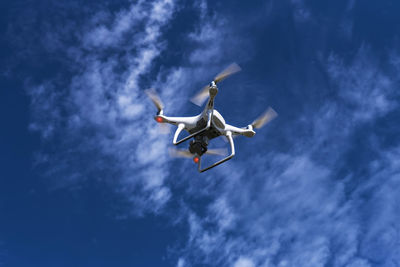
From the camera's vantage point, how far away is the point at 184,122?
36500mm

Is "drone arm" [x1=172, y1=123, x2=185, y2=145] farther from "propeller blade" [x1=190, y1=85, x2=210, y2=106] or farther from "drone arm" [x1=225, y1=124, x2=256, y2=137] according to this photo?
"drone arm" [x1=225, y1=124, x2=256, y2=137]

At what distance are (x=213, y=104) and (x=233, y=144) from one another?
14.5 feet

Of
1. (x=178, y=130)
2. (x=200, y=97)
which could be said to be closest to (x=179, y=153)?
(x=178, y=130)

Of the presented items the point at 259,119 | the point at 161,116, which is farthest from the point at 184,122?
the point at 259,119

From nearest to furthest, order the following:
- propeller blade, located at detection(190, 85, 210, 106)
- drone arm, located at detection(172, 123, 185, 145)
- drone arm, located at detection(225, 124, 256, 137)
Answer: drone arm, located at detection(172, 123, 185, 145)
propeller blade, located at detection(190, 85, 210, 106)
drone arm, located at detection(225, 124, 256, 137)

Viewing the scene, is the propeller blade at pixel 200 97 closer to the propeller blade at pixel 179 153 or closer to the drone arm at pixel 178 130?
the drone arm at pixel 178 130

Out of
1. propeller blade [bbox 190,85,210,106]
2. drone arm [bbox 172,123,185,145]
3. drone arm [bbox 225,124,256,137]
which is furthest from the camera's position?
drone arm [bbox 225,124,256,137]

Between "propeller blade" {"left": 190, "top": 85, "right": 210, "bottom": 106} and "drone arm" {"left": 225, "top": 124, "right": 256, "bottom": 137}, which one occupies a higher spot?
"propeller blade" {"left": 190, "top": 85, "right": 210, "bottom": 106}

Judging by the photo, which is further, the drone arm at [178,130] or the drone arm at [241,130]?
the drone arm at [241,130]

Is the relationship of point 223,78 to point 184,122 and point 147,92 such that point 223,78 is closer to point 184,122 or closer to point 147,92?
point 184,122

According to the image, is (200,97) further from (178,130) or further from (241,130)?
(241,130)

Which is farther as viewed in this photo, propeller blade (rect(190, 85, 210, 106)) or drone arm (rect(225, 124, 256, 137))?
drone arm (rect(225, 124, 256, 137))

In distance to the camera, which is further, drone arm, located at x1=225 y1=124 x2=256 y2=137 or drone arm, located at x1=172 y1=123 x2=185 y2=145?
drone arm, located at x1=225 y1=124 x2=256 y2=137

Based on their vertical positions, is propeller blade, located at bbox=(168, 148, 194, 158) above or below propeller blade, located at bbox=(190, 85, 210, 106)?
below
